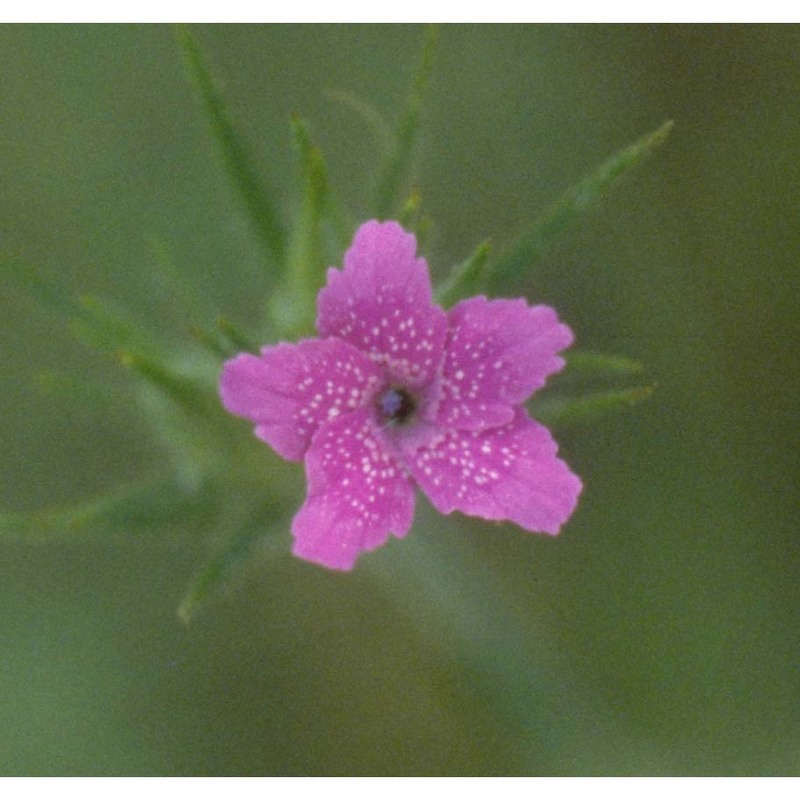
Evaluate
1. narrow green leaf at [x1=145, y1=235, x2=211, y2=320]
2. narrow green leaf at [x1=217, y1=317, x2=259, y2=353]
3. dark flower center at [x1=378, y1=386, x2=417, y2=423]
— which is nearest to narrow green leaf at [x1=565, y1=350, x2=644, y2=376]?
dark flower center at [x1=378, y1=386, x2=417, y2=423]

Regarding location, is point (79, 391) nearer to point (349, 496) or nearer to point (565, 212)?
point (349, 496)

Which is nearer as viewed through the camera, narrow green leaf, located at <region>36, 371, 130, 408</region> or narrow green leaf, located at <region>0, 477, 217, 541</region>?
narrow green leaf, located at <region>0, 477, 217, 541</region>

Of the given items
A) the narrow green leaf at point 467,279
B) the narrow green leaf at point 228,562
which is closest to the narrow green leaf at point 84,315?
the narrow green leaf at point 228,562

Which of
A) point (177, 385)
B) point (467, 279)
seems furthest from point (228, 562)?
point (467, 279)

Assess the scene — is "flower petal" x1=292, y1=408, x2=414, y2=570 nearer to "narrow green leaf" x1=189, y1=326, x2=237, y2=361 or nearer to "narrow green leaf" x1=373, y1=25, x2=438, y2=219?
"narrow green leaf" x1=189, y1=326, x2=237, y2=361

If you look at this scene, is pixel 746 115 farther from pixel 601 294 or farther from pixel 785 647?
pixel 785 647

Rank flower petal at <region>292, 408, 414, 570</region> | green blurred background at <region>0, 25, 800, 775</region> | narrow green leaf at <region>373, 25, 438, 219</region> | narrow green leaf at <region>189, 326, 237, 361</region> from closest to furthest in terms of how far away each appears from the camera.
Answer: flower petal at <region>292, 408, 414, 570</region> < narrow green leaf at <region>189, 326, 237, 361</region> < narrow green leaf at <region>373, 25, 438, 219</region> < green blurred background at <region>0, 25, 800, 775</region>
